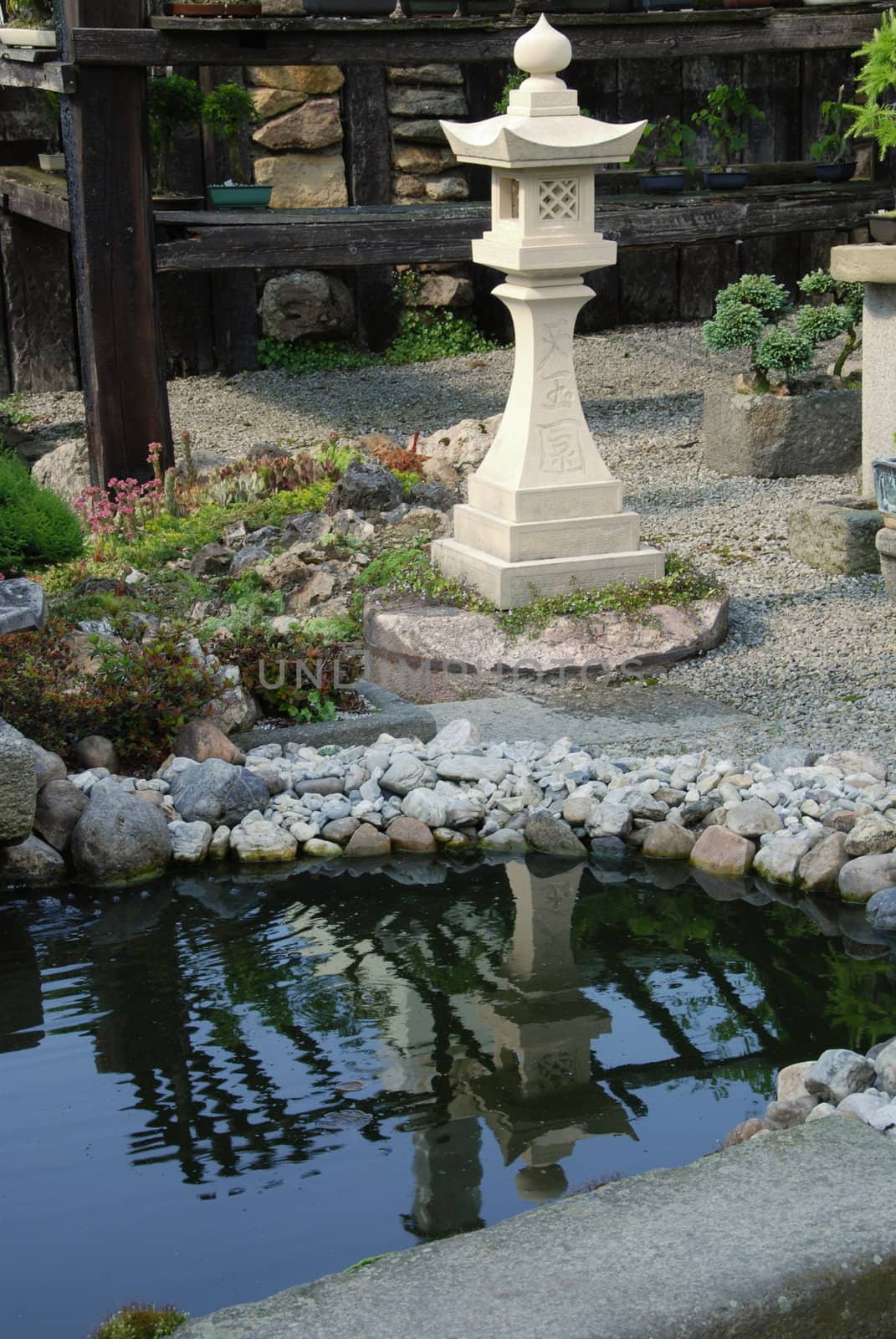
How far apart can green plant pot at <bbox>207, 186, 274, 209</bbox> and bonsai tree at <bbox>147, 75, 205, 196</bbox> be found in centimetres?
A: 50

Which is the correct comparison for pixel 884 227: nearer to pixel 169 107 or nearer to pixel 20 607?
pixel 20 607

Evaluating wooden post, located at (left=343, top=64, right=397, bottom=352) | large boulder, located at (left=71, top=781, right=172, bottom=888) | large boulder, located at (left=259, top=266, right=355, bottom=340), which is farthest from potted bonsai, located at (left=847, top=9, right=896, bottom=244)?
large boulder, located at (left=259, top=266, right=355, bottom=340)

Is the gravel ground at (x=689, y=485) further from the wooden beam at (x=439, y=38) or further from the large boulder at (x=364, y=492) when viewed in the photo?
the wooden beam at (x=439, y=38)

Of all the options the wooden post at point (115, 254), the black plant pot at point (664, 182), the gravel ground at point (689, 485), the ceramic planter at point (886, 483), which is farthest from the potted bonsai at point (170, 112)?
the ceramic planter at point (886, 483)

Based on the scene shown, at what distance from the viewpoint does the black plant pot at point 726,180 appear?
37.8 feet

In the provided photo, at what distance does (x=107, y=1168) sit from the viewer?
356cm

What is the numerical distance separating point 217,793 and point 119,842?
39 centimetres

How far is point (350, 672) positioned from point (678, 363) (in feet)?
21.6

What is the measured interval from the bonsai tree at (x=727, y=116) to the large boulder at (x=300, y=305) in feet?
9.73

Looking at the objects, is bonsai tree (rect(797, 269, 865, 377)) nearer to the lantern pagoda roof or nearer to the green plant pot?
the lantern pagoda roof

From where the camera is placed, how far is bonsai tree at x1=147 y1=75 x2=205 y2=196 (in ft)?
34.4

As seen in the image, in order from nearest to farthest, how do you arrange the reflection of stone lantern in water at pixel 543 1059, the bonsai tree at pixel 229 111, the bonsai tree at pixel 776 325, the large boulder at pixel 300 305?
the reflection of stone lantern in water at pixel 543 1059
the bonsai tree at pixel 776 325
the bonsai tree at pixel 229 111
the large boulder at pixel 300 305

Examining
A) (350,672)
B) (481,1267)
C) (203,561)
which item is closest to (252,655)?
(350,672)

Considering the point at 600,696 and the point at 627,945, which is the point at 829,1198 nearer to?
the point at 627,945
